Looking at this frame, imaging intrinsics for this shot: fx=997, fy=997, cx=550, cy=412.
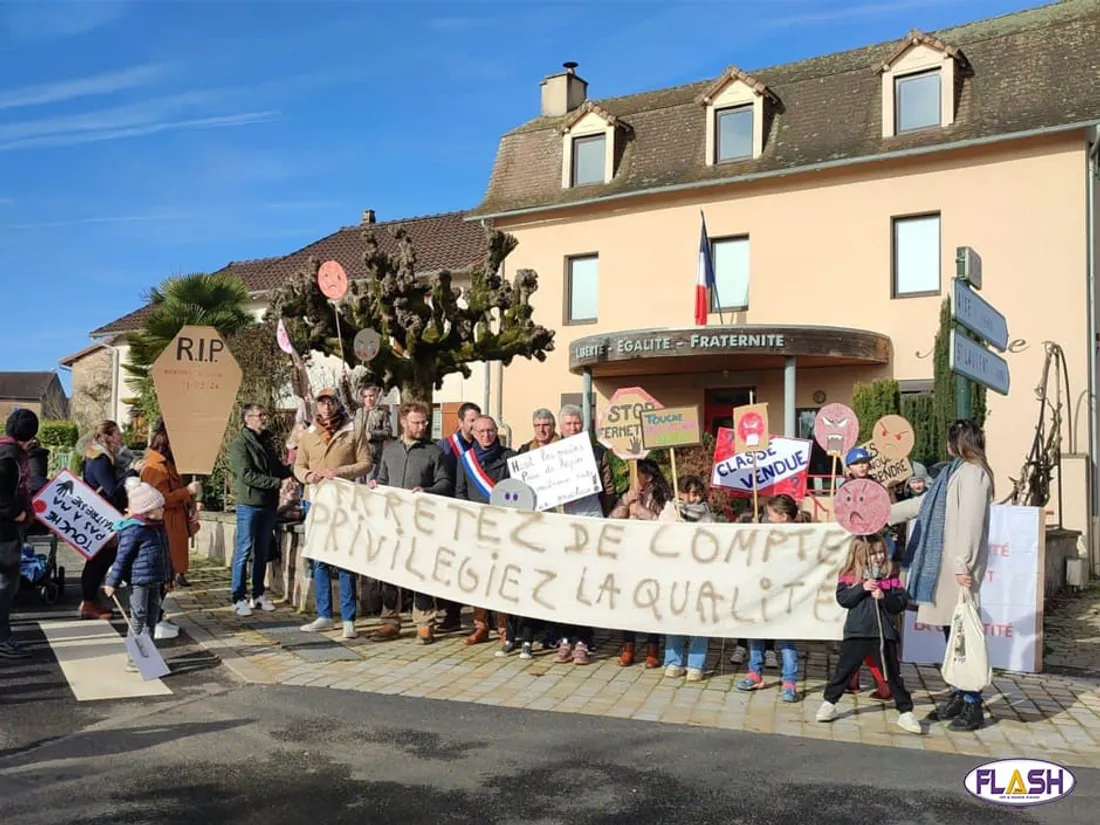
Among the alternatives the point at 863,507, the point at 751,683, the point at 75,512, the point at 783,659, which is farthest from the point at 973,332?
the point at 75,512

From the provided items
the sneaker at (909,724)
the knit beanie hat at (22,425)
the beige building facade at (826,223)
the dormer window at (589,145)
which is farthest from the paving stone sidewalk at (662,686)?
the dormer window at (589,145)

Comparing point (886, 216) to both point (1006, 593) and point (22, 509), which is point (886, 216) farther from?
point (22, 509)

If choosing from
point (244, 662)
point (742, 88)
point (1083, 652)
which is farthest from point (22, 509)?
point (742, 88)

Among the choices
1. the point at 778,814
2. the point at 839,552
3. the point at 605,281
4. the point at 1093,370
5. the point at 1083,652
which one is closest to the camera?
the point at 778,814

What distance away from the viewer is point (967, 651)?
604cm

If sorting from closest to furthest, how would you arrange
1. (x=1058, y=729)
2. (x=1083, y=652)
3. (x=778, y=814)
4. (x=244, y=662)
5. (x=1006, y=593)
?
(x=778, y=814) → (x=1058, y=729) → (x=244, y=662) → (x=1006, y=593) → (x=1083, y=652)

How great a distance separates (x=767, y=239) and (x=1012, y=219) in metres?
4.72

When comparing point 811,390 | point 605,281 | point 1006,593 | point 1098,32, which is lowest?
point 1006,593

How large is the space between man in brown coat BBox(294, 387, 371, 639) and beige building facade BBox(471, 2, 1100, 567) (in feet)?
33.1

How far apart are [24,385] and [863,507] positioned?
110 metres

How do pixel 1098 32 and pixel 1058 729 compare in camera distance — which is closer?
pixel 1058 729

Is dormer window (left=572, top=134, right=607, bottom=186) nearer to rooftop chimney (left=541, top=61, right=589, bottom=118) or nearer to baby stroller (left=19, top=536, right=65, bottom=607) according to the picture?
rooftop chimney (left=541, top=61, right=589, bottom=118)

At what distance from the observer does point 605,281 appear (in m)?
22.6

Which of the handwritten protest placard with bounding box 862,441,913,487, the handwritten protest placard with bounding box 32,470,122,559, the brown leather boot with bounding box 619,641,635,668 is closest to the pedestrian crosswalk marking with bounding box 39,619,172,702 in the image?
the handwritten protest placard with bounding box 32,470,122,559
